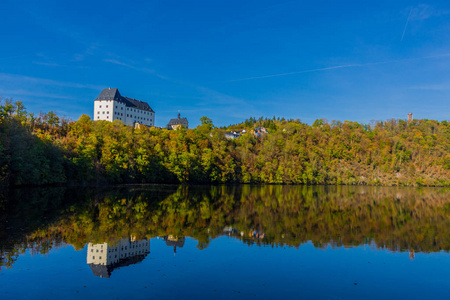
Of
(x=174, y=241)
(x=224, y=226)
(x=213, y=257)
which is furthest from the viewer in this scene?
(x=224, y=226)

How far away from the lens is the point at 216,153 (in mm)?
87562

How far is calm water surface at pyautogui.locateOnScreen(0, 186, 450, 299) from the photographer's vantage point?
33.2 ft

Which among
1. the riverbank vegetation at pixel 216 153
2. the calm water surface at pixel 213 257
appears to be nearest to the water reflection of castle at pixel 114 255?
the calm water surface at pixel 213 257

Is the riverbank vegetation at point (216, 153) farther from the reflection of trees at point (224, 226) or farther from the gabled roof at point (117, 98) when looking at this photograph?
the gabled roof at point (117, 98)

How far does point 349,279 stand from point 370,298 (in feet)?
5.78

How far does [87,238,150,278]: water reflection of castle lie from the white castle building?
3925 inches

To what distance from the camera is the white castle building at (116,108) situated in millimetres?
109500

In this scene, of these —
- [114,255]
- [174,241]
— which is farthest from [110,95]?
[114,255]

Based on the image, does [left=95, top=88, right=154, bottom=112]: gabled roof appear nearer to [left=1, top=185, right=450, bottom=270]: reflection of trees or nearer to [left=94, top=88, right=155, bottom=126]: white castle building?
[left=94, top=88, right=155, bottom=126]: white castle building

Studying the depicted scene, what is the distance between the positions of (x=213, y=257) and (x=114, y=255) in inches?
161

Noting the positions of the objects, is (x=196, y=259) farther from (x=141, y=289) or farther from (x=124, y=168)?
(x=124, y=168)

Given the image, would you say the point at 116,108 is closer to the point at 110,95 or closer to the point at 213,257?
the point at 110,95

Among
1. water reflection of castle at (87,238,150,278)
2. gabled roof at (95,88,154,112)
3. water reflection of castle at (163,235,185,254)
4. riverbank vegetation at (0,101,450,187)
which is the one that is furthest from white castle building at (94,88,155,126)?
water reflection of castle at (87,238,150,278)

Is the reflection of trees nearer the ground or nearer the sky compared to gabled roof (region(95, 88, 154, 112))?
nearer the ground
